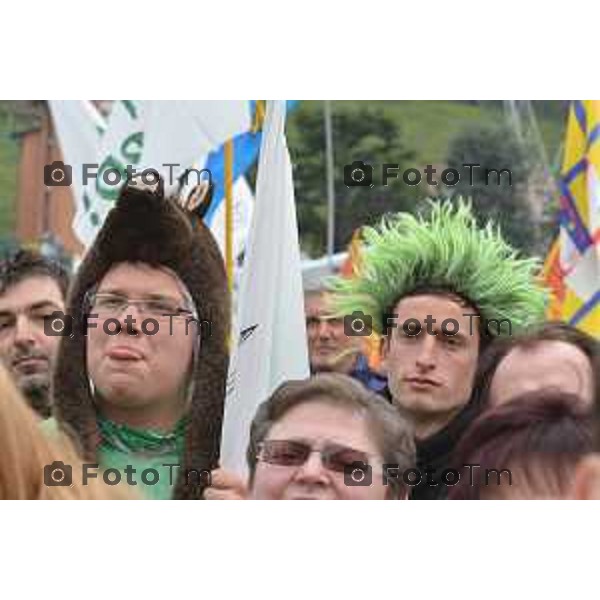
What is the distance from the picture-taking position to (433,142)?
18.3ft

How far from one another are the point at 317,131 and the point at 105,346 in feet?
2.65

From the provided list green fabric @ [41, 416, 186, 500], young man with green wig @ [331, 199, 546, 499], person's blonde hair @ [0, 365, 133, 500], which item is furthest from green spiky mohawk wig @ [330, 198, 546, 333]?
person's blonde hair @ [0, 365, 133, 500]

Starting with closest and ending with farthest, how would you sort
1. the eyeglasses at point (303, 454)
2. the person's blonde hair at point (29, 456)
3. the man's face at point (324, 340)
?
1. the person's blonde hair at point (29, 456)
2. the eyeglasses at point (303, 454)
3. the man's face at point (324, 340)

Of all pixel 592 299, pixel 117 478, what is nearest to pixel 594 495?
pixel 592 299

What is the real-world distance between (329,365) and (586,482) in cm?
75

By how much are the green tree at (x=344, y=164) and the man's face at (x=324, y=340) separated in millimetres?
143

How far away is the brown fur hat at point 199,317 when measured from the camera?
5.54m

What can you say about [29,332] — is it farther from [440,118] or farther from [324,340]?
[440,118]

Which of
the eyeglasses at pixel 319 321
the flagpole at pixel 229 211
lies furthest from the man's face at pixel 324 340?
the flagpole at pixel 229 211

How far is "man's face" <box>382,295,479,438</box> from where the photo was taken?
18.2 feet

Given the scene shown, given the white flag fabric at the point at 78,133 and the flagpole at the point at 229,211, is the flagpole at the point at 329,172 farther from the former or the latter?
the white flag fabric at the point at 78,133

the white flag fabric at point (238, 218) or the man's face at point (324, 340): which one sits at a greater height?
the white flag fabric at point (238, 218)

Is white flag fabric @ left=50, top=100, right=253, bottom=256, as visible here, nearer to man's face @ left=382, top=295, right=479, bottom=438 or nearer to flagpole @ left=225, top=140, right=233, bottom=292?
flagpole @ left=225, top=140, right=233, bottom=292

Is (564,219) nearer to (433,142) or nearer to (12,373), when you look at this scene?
(433,142)
